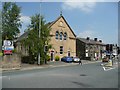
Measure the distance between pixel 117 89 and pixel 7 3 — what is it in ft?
154

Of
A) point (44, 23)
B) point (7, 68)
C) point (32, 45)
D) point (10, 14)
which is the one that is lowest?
point (7, 68)

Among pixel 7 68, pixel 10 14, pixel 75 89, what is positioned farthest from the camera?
pixel 10 14

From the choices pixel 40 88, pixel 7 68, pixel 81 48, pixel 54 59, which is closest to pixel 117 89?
pixel 40 88

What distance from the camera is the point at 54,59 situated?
56.0m

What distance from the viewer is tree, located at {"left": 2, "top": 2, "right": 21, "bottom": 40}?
2136 inches

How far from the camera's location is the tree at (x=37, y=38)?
135 feet

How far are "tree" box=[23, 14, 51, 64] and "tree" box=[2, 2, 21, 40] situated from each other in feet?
41.8

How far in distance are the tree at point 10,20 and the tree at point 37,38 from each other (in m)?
12.7

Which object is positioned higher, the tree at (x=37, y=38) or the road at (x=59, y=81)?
the tree at (x=37, y=38)

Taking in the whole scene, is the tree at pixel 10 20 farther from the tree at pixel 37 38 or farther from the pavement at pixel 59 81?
the pavement at pixel 59 81

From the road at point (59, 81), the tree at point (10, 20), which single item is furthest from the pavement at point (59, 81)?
the tree at point (10, 20)

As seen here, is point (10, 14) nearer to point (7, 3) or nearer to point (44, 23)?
point (7, 3)

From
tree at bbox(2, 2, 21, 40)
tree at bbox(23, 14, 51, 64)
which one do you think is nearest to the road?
tree at bbox(23, 14, 51, 64)

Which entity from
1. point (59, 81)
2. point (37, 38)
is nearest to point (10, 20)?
point (37, 38)
